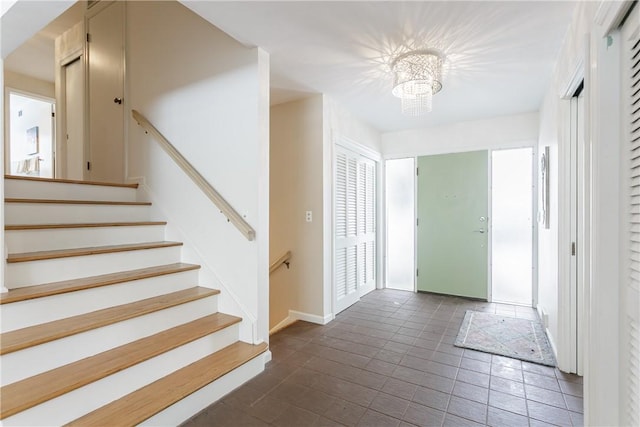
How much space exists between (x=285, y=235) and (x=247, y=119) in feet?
5.19

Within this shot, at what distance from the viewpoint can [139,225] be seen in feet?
8.39

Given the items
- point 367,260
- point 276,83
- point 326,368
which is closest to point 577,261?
point 326,368

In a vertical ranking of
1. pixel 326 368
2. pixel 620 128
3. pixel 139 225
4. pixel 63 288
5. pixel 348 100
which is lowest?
pixel 326 368

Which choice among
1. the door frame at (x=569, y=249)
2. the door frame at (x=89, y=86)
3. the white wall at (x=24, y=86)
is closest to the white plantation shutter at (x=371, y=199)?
the door frame at (x=569, y=249)

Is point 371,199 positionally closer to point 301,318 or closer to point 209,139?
point 301,318

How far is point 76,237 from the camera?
222 cm

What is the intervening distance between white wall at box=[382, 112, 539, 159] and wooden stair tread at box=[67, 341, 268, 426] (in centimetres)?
360

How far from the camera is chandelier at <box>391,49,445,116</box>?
2320 millimetres

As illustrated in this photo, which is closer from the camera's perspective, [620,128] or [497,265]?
[620,128]

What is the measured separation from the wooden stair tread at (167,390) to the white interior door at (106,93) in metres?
2.40

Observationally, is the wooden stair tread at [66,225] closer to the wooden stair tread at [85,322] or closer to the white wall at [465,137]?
the wooden stair tread at [85,322]

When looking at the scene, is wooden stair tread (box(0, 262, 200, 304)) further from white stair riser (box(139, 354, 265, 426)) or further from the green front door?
the green front door

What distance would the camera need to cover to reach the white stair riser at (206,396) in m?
1.57

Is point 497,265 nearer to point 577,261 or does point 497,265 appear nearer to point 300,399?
point 577,261
